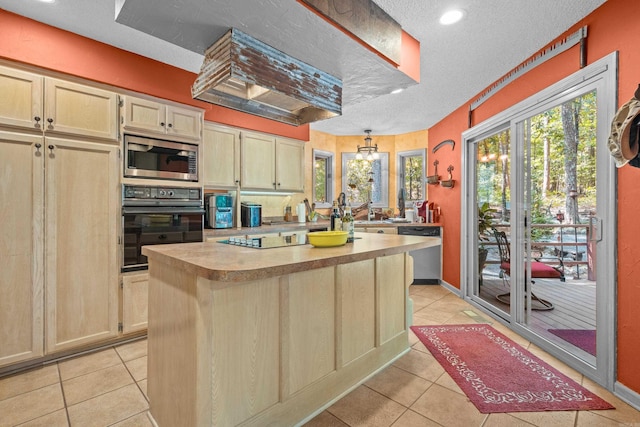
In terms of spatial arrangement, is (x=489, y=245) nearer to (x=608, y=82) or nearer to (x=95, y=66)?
(x=608, y=82)

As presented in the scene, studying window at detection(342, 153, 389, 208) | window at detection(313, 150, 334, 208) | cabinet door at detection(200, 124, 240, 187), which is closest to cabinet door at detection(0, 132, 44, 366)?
cabinet door at detection(200, 124, 240, 187)

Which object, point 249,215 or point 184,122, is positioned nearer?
point 184,122

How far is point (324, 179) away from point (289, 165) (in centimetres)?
148

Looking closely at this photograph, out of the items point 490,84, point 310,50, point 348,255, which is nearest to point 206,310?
point 348,255

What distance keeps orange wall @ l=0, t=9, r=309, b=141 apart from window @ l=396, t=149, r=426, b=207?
3.70 meters

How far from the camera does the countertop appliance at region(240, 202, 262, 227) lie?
3.93 meters

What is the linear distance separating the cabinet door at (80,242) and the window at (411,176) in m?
4.58

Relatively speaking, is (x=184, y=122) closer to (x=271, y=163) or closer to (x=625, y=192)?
(x=271, y=163)

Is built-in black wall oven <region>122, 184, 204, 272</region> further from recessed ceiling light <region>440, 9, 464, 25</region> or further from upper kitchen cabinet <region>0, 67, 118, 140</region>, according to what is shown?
recessed ceiling light <region>440, 9, 464, 25</region>

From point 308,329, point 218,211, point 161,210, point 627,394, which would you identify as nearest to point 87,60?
point 161,210

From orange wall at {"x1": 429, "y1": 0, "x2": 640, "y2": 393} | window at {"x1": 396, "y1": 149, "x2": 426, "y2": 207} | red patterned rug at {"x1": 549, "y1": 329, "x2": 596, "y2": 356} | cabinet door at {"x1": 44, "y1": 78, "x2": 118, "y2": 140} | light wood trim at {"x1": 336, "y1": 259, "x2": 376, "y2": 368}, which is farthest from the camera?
window at {"x1": 396, "y1": 149, "x2": 426, "y2": 207}

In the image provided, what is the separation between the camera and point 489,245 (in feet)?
12.7

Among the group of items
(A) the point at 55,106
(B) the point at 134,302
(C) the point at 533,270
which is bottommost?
(B) the point at 134,302

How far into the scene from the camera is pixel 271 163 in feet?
13.8
